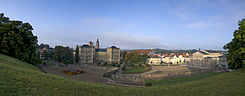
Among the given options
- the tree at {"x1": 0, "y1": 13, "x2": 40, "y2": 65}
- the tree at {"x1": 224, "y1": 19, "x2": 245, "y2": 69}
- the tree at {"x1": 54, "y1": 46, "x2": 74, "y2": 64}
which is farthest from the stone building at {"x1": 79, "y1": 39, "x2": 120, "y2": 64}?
the tree at {"x1": 224, "y1": 19, "x2": 245, "y2": 69}

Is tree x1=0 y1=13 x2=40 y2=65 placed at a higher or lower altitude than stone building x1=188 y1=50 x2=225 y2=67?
higher

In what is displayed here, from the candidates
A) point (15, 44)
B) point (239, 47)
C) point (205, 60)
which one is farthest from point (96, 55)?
point (239, 47)

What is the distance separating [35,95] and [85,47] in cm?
6403

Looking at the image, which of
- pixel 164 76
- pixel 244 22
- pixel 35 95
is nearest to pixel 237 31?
pixel 244 22

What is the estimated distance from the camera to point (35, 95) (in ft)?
20.0

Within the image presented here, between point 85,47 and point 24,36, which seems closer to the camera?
point 24,36

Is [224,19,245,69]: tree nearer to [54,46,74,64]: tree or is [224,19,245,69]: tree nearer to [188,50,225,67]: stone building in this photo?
[188,50,225,67]: stone building

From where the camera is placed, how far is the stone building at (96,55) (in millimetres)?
67875

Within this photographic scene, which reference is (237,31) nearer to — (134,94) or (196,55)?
(134,94)

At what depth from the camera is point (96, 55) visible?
72.8 m

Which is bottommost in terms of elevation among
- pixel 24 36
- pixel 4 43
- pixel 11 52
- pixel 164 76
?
pixel 164 76

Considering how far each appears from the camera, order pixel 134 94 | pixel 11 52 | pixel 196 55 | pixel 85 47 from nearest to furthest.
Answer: pixel 134 94 → pixel 11 52 → pixel 196 55 → pixel 85 47

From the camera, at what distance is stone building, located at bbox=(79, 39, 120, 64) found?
6788 centimetres

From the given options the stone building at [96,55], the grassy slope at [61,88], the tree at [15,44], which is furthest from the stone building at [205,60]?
the tree at [15,44]
